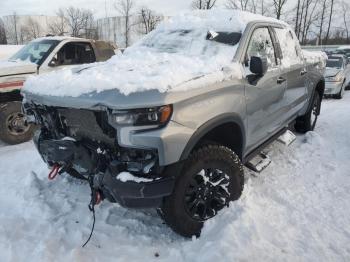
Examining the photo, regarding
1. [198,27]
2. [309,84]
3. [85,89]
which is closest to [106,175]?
[85,89]

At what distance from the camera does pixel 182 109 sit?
2988 millimetres

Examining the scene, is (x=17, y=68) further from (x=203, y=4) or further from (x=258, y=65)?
(x=203, y=4)

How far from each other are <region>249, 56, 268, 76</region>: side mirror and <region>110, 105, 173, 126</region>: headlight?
4.27 feet

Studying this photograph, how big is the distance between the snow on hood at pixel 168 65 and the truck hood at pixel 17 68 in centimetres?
274

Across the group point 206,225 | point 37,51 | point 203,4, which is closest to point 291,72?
point 206,225

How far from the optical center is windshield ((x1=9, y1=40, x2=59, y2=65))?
7.36 metres

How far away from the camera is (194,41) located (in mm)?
4277

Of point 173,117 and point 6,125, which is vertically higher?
point 173,117

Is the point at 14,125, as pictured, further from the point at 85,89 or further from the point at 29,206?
the point at 85,89

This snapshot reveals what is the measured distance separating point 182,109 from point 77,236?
5.03 ft

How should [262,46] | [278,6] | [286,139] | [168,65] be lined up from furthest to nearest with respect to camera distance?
1. [278,6]
2. [286,139]
3. [262,46]
4. [168,65]

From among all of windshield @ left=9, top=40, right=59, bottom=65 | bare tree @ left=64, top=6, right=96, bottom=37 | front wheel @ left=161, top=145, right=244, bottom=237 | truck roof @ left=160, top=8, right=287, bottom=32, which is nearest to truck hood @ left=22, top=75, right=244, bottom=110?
front wheel @ left=161, top=145, right=244, bottom=237

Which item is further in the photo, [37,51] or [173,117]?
[37,51]

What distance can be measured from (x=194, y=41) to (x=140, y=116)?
5.73ft
